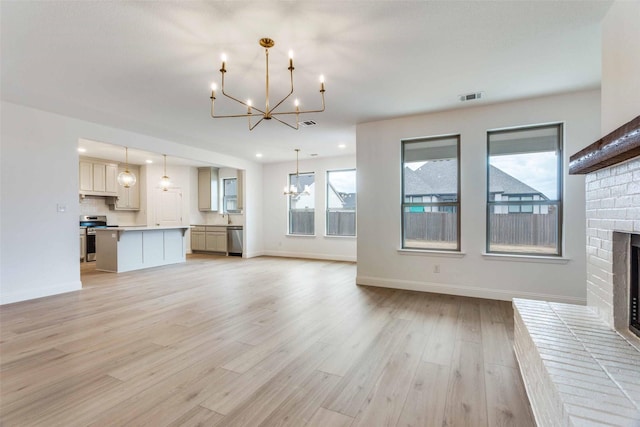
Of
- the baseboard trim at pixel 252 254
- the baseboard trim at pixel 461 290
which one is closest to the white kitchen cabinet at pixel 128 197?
the baseboard trim at pixel 252 254

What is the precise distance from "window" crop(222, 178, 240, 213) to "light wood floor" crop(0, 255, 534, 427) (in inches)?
203

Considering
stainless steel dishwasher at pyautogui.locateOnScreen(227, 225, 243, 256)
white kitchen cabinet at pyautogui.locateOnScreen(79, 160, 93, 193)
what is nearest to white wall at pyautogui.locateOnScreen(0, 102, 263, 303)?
white kitchen cabinet at pyautogui.locateOnScreen(79, 160, 93, 193)

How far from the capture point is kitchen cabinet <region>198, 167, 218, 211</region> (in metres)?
9.20

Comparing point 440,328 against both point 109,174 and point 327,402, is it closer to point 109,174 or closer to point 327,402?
point 327,402

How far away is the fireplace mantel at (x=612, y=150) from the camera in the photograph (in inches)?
59.9

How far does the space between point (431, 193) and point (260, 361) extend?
3.45 metres

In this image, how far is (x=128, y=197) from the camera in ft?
27.4

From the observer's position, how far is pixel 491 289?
410 centimetres

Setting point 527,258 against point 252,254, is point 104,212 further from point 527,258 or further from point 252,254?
point 527,258

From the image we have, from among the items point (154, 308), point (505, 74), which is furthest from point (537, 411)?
point (154, 308)

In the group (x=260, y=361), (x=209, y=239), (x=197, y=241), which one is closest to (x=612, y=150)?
(x=260, y=361)

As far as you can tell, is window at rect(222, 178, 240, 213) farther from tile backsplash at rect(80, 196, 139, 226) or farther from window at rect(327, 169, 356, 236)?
window at rect(327, 169, 356, 236)

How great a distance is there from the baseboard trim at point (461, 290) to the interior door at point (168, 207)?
6.46 metres

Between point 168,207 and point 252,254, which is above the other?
point 168,207
